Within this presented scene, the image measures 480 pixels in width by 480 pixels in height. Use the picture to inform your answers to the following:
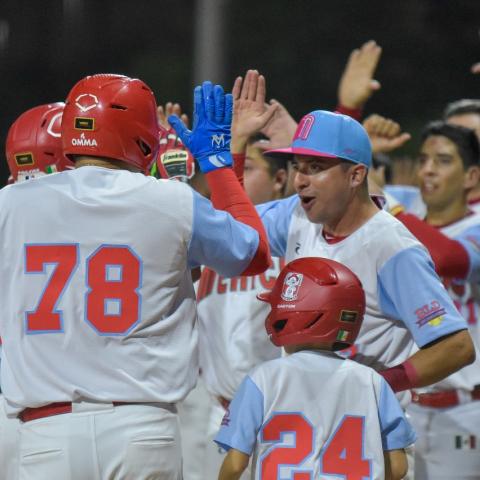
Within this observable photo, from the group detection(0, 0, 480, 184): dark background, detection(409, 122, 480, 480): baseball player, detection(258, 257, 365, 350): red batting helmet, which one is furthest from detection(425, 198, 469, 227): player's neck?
detection(0, 0, 480, 184): dark background

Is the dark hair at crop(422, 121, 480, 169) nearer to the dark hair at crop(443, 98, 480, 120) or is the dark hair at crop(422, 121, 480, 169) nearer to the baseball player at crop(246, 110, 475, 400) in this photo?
the dark hair at crop(443, 98, 480, 120)

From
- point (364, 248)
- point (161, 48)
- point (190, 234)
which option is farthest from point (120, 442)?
point (161, 48)

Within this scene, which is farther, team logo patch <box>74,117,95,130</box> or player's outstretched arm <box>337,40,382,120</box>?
player's outstretched arm <box>337,40,382,120</box>

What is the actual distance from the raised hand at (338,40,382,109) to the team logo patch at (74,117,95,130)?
232cm

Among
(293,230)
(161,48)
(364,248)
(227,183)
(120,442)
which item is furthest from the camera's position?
(161,48)

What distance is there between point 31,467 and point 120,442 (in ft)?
1.01

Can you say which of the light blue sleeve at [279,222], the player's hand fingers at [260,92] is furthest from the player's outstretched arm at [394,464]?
the player's hand fingers at [260,92]

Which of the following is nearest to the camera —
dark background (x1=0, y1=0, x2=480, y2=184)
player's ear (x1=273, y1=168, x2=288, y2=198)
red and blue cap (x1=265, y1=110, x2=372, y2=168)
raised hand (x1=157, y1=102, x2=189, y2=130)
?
red and blue cap (x1=265, y1=110, x2=372, y2=168)

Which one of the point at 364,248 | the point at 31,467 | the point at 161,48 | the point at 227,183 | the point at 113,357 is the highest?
the point at 161,48

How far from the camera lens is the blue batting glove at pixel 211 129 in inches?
146

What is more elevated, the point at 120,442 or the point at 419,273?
the point at 419,273

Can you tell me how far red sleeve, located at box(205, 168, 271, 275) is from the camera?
3.60 metres

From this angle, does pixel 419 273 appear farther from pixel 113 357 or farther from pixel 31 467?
pixel 31 467

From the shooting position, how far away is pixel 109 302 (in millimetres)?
3295
